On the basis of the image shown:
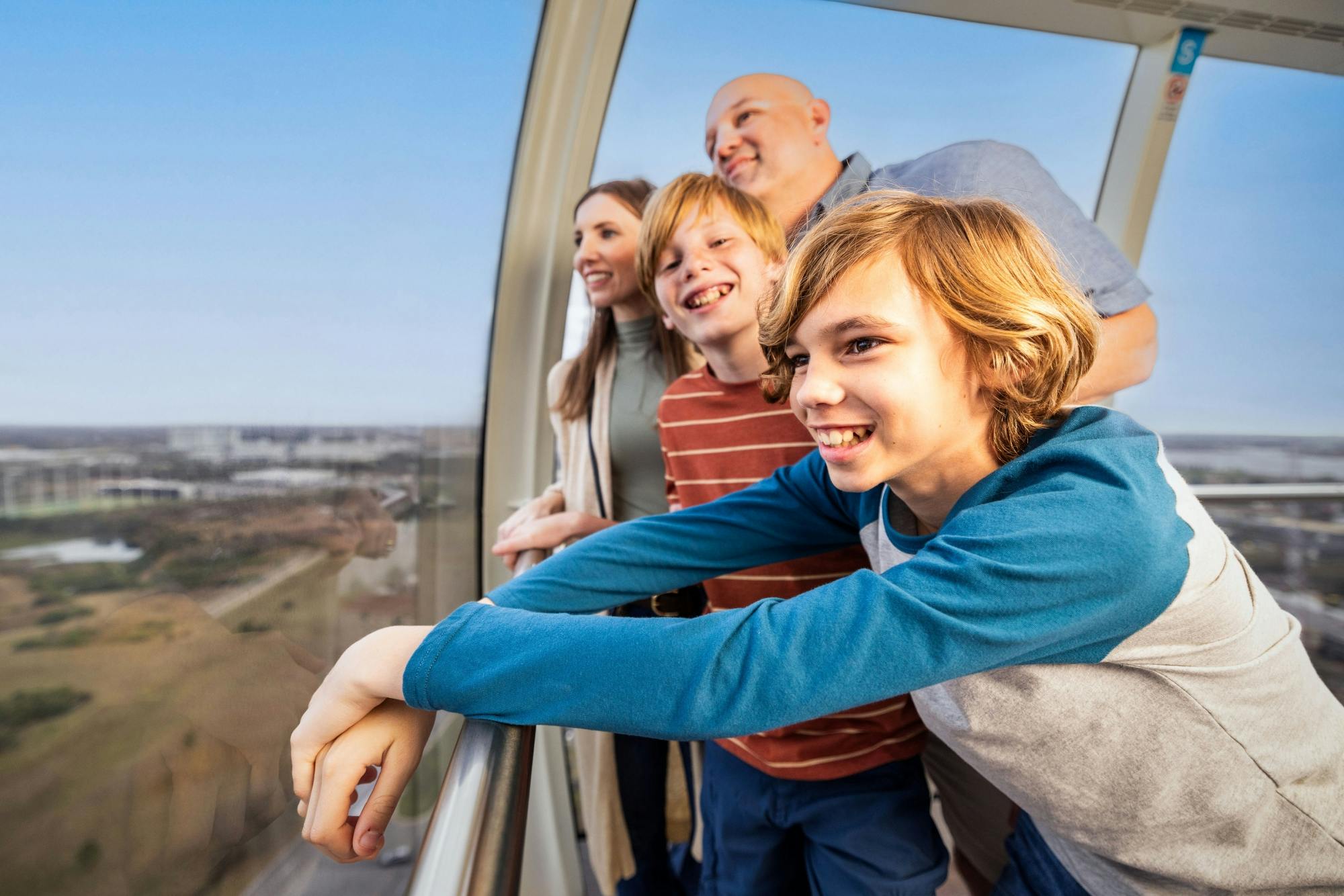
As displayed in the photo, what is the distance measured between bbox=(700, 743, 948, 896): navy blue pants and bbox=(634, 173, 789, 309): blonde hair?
2.53 ft

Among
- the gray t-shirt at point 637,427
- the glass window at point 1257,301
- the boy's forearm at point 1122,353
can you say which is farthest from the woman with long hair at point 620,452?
the glass window at point 1257,301

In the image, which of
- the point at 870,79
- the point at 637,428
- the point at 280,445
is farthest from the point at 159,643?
the point at 870,79

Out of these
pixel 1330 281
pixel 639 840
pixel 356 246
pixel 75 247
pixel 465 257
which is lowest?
pixel 639 840

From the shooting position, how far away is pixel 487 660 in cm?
58

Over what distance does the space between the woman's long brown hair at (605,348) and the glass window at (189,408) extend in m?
0.40

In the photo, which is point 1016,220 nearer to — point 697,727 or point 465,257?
point 697,727

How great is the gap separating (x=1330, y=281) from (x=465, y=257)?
3.03 m

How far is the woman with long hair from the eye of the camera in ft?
5.29

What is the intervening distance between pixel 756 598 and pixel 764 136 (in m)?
0.98

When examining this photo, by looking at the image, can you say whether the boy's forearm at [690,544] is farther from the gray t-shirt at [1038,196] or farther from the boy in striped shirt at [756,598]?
the gray t-shirt at [1038,196]

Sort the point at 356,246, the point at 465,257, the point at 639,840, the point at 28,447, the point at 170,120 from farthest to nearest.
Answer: the point at 465,257 → the point at 639,840 → the point at 356,246 → the point at 170,120 → the point at 28,447

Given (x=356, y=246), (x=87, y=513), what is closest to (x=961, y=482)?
(x=87, y=513)

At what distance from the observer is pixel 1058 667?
62 cm

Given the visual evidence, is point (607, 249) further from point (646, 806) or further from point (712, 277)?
point (646, 806)
